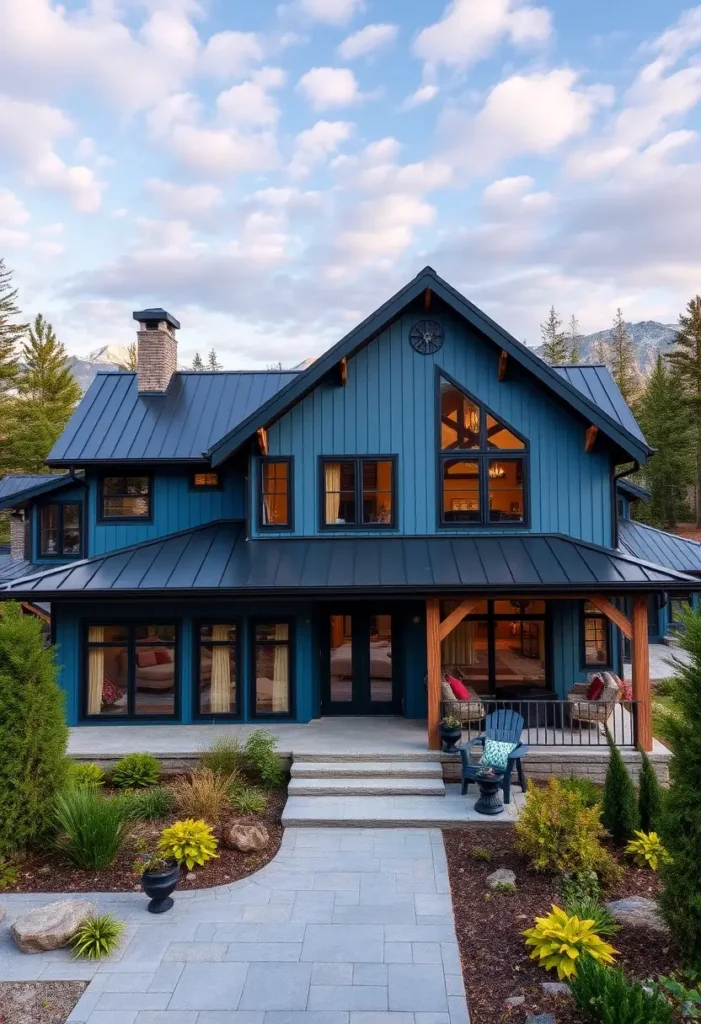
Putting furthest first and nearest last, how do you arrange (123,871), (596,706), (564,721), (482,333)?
(482,333)
(564,721)
(596,706)
(123,871)

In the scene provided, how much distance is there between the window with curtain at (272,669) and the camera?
41.3 feet

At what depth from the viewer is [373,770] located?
33.3 ft

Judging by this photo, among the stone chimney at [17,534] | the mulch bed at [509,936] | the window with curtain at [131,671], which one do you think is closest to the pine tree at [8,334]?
the stone chimney at [17,534]

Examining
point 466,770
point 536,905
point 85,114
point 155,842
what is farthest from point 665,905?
point 85,114

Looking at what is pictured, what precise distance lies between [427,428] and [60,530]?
9.56 m

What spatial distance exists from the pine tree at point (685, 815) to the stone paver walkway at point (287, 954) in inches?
74.8

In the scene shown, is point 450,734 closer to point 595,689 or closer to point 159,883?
point 595,689

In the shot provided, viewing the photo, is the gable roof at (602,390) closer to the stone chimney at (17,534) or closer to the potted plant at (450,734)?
the potted plant at (450,734)

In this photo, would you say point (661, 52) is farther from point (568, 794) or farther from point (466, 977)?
point (466, 977)

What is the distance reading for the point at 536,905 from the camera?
677 cm

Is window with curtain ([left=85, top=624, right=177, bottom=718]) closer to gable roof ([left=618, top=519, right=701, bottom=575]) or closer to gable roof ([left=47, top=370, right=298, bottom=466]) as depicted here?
gable roof ([left=47, top=370, right=298, bottom=466])

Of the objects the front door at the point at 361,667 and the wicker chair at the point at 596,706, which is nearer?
the wicker chair at the point at 596,706

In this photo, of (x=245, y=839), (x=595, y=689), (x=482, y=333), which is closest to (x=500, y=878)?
(x=245, y=839)

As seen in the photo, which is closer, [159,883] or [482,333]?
[159,883]
